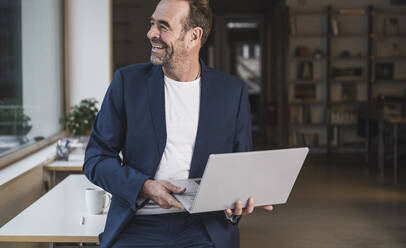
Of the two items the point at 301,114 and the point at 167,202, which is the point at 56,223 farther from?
the point at 301,114

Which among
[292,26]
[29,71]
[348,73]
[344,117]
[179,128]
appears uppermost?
[292,26]

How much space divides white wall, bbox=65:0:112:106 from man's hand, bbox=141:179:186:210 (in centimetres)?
337

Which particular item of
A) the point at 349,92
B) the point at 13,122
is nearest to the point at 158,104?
the point at 13,122

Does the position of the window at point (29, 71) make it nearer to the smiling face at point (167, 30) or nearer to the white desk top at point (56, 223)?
the white desk top at point (56, 223)

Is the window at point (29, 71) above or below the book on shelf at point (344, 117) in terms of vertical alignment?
above

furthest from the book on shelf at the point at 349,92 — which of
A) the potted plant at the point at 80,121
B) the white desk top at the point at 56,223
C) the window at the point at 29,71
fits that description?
the white desk top at the point at 56,223

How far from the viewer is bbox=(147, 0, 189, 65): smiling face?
5.33 ft

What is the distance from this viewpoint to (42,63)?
448 centimetres

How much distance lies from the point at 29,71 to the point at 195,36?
109 inches

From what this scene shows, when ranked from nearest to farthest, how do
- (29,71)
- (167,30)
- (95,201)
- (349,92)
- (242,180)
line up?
(242,180)
(167,30)
(95,201)
(29,71)
(349,92)

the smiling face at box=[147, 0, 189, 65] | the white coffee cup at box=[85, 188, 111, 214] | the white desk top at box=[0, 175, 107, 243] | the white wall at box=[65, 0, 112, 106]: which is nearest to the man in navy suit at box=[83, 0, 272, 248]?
the smiling face at box=[147, 0, 189, 65]

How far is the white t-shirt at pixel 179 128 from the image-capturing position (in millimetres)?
1710

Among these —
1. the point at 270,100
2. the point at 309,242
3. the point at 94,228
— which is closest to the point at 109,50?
the point at 309,242

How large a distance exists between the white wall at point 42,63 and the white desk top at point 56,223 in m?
1.71
